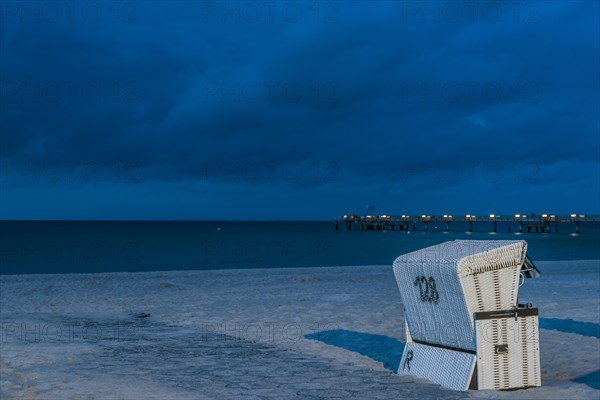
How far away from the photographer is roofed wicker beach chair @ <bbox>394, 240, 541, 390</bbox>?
6.82 meters

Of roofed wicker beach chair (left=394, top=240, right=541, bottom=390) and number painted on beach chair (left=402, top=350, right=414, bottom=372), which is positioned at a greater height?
roofed wicker beach chair (left=394, top=240, right=541, bottom=390)

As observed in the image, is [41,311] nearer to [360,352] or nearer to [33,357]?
[33,357]

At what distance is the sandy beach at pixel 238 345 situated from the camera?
23.6 feet

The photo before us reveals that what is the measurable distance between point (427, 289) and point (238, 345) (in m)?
3.99

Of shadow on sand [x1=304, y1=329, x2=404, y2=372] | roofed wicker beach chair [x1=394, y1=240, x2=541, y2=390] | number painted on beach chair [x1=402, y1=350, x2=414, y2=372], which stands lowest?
shadow on sand [x1=304, y1=329, x2=404, y2=372]

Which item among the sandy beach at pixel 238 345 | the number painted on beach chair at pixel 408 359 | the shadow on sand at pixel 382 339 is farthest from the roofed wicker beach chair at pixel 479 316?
the shadow on sand at pixel 382 339

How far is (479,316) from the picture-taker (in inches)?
270

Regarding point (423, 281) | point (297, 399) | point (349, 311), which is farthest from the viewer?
point (349, 311)

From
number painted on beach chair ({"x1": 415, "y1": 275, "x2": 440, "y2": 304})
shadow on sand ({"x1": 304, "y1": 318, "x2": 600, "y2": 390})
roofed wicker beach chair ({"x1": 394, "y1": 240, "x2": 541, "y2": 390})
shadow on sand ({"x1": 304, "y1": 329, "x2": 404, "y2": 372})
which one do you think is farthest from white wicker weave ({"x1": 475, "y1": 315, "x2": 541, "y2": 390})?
shadow on sand ({"x1": 304, "y1": 329, "x2": 404, "y2": 372})

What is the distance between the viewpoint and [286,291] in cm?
1955

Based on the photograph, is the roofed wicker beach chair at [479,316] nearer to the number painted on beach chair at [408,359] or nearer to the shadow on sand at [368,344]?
the number painted on beach chair at [408,359]

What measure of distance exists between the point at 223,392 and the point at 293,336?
414cm

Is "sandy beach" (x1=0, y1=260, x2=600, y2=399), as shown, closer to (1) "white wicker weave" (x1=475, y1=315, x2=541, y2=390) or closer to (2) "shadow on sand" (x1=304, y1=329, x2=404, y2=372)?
(2) "shadow on sand" (x1=304, y1=329, x2=404, y2=372)

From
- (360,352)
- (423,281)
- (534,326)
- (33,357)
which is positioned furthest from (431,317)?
(33,357)
